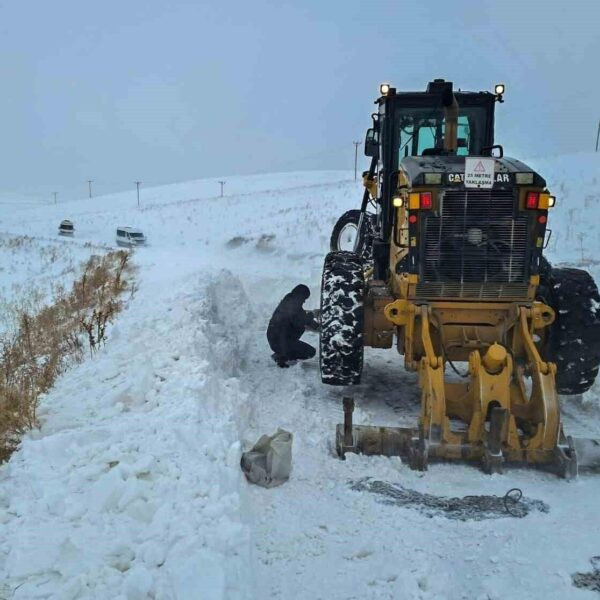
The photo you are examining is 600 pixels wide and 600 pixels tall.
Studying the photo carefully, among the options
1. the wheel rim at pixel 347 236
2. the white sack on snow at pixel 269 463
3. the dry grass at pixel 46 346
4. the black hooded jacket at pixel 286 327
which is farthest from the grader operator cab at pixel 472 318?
the wheel rim at pixel 347 236

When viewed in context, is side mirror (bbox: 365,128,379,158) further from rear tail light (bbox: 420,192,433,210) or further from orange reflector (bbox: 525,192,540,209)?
orange reflector (bbox: 525,192,540,209)

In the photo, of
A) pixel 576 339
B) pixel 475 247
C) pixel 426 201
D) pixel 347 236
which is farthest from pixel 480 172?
pixel 347 236

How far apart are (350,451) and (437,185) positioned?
2.34 m

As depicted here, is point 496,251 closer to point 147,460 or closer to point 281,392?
point 281,392

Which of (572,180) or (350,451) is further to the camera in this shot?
(572,180)

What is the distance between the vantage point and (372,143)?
26.1 ft

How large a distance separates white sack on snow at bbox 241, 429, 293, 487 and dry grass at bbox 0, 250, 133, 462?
60.2 inches

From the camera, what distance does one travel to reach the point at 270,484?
4.26m

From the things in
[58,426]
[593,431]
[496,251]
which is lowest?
[593,431]

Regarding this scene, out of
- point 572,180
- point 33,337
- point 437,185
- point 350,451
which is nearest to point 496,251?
point 437,185

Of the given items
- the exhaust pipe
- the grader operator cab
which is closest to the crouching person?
the grader operator cab

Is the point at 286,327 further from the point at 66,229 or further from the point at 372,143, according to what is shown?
the point at 66,229

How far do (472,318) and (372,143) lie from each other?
3159mm

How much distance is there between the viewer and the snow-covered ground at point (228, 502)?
9.85 ft
